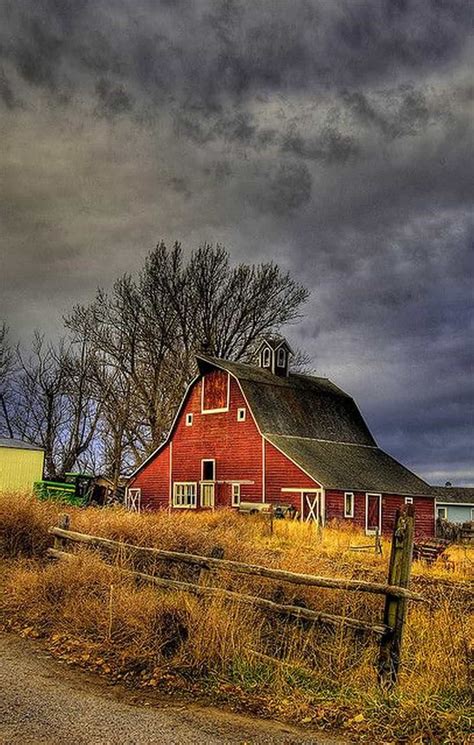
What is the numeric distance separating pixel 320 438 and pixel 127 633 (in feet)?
102

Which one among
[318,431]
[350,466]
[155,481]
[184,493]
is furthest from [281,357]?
[155,481]

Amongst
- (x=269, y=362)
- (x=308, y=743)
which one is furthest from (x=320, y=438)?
(x=308, y=743)

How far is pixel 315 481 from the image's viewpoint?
110ft

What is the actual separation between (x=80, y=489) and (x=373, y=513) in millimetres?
13161

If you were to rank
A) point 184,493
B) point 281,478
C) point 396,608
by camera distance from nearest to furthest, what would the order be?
point 396,608 < point 281,478 < point 184,493

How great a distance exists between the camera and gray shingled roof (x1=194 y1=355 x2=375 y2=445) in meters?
38.2

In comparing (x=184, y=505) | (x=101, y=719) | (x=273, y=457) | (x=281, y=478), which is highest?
(x=273, y=457)

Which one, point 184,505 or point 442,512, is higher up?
point 184,505

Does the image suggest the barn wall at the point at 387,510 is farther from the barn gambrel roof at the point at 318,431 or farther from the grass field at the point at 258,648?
the grass field at the point at 258,648

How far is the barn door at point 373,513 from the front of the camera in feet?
118

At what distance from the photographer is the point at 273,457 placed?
35875 mm

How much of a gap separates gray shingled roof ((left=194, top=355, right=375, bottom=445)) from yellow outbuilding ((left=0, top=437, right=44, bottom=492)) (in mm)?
9256

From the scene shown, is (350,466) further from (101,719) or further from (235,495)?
(101,719)

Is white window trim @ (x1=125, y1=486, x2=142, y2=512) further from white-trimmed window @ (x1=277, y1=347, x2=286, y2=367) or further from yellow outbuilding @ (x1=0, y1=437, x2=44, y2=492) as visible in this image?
white-trimmed window @ (x1=277, y1=347, x2=286, y2=367)
